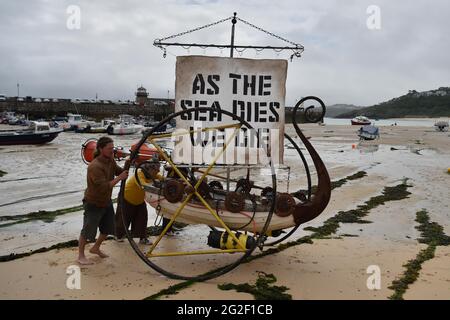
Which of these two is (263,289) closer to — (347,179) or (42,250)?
(42,250)

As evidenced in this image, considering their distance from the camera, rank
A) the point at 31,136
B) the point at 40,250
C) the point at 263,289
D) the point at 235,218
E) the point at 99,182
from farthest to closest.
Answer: the point at 31,136
the point at 40,250
the point at 235,218
the point at 99,182
the point at 263,289

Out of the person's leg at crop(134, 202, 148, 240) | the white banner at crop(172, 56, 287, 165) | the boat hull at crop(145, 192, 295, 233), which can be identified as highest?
the white banner at crop(172, 56, 287, 165)

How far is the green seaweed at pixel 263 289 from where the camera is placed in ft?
18.0

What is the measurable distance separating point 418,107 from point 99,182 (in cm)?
17069

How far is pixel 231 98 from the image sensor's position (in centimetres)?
682

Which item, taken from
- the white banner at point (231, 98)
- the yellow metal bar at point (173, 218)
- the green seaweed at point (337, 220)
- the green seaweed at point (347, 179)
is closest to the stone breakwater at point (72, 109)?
the green seaweed at point (347, 179)

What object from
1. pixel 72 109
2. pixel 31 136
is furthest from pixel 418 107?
pixel 31 136

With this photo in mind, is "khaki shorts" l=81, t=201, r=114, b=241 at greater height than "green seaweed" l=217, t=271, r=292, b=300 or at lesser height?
greater

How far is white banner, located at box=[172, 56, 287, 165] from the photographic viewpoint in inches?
264

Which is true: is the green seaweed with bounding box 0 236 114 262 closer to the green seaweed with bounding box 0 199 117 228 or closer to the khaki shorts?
the khaki shorts

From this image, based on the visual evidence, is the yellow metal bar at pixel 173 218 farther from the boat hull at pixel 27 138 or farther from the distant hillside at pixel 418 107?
the distant hillside at pixel 418 107

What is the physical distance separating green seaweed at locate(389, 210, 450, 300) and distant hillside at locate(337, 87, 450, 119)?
473 feet

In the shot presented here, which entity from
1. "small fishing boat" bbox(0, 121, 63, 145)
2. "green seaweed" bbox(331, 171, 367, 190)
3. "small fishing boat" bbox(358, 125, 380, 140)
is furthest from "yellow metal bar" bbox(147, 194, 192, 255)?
"small fishing boat" bbox(358, 125, 380, 140)

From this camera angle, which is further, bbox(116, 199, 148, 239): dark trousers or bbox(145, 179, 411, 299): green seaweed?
bbox(116, 199, 148, 239): dark trousers
